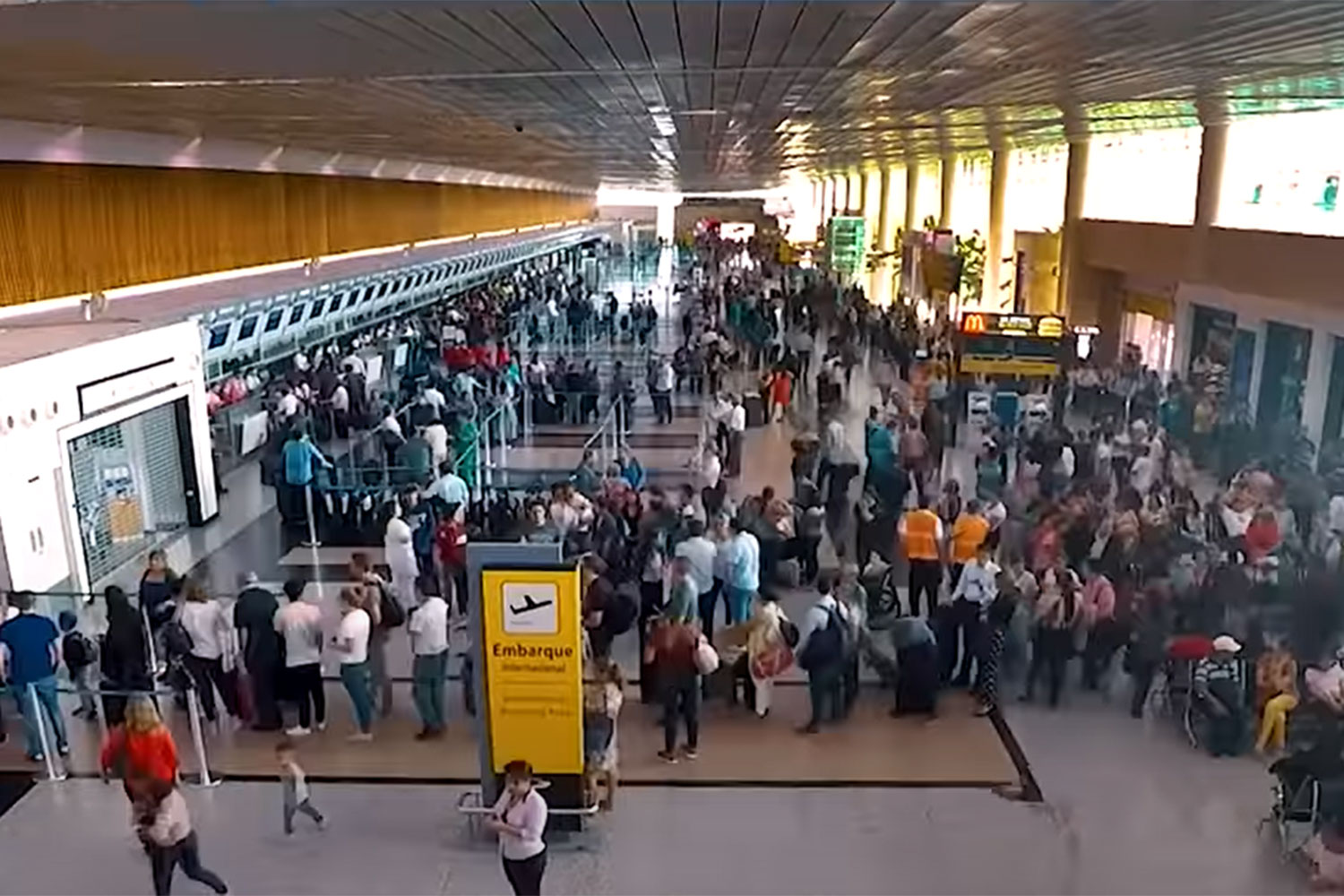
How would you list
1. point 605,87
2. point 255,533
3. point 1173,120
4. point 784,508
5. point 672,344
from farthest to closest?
point 672,344
point 1173,120
point 255,533
point 784,508
point 605,87

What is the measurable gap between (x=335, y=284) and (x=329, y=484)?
7.56 metres

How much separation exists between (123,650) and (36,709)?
2.13 ft

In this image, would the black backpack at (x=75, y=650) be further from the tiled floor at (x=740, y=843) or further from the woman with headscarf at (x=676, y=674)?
the woman with headscarf at (x=676, y=674)

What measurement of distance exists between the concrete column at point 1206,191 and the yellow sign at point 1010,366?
10.4ft

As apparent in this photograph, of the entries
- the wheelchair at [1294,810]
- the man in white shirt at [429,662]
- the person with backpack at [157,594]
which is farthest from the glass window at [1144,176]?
the person with backpack at [157,594]

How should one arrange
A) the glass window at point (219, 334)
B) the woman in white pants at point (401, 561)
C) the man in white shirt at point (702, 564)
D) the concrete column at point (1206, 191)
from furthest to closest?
the concrete column at point (1206, 191)
the glass window at point (219, 334)
the woman in white pants at point (401, 561)
the man in white shirt at point (702, 564)

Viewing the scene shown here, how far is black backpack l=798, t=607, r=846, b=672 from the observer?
8.80 meters

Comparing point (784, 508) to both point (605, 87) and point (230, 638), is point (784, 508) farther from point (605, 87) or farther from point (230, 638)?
point (230, 638)

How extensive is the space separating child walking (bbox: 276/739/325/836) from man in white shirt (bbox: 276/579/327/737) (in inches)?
43.9

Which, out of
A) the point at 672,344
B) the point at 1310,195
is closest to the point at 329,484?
the point at 1310,195

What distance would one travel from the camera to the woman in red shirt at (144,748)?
6.60 m

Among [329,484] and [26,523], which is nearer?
[26,523]

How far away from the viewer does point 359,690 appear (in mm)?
8664

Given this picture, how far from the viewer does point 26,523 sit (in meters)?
11.1
